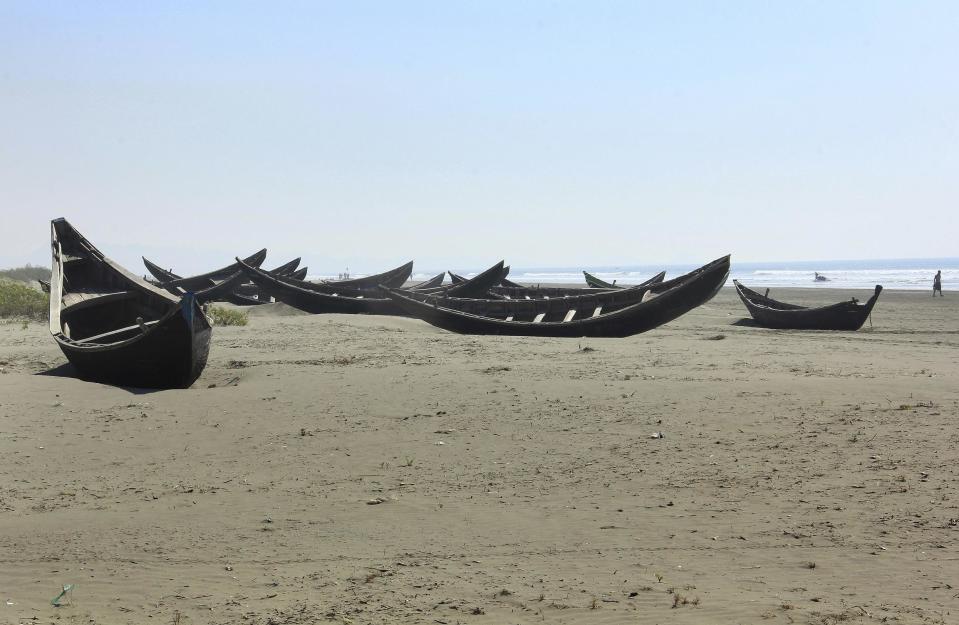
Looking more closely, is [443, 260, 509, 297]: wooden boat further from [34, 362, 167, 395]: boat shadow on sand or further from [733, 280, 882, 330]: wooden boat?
[34, 362, 167, 395]: boat shadow on sand

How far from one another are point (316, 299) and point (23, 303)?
8.19m

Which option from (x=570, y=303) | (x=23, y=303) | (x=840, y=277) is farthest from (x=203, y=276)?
(x=840, y=277)

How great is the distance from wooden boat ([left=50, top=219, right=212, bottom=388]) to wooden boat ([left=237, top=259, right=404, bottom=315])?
10302 millimetres

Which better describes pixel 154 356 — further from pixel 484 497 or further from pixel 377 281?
pixel 377 281

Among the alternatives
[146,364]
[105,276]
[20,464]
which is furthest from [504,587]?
[105,276]

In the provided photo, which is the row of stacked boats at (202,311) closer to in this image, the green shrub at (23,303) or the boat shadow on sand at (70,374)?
the boat shadow on sand at (70,374)

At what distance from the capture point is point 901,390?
943 centimetres

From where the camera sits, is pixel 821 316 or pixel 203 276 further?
pixel 203 276

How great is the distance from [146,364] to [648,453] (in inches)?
239

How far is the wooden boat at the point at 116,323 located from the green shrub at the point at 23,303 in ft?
18.1

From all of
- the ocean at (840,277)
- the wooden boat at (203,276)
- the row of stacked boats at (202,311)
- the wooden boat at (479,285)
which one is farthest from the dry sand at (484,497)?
the ocean at (840,277)

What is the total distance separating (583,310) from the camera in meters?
19.3

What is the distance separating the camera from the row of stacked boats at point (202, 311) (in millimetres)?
10062

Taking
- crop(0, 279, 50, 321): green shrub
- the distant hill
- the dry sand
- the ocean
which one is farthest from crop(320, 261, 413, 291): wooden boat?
the ocean
